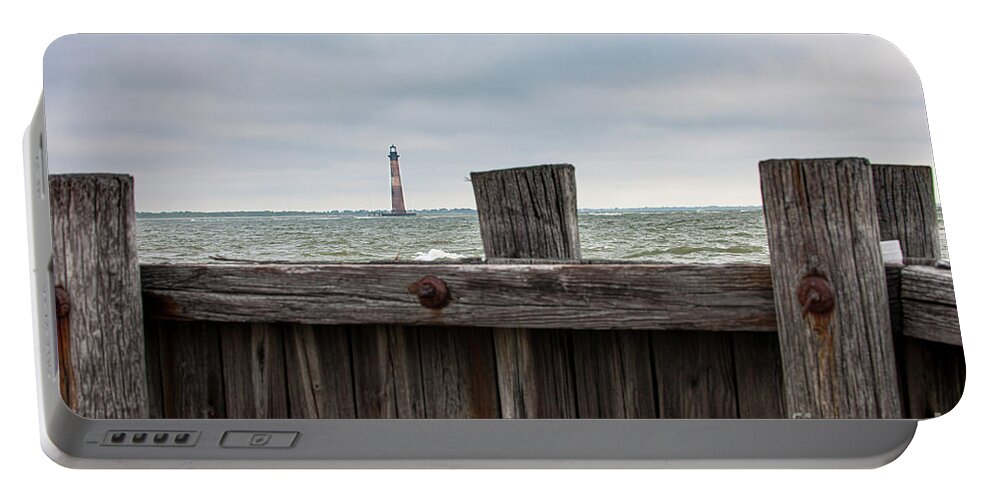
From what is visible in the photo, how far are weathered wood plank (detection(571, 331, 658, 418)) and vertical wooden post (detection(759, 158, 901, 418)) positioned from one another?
31 cm

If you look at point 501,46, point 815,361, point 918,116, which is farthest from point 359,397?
point 918,116

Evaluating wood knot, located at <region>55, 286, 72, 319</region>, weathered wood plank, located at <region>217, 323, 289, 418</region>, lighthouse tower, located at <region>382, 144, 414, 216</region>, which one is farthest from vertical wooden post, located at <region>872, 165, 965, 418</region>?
wood knot, located at <region>55, 286, 72, 319</region>

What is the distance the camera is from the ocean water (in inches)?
75.2

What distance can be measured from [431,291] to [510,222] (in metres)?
0.23

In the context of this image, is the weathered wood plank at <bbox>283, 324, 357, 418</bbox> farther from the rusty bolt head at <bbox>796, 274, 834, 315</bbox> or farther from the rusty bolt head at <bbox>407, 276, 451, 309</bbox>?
the rusty bolt head at <bbox>796, 274, 834, 315</bbox>

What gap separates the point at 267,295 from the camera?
2.00 m

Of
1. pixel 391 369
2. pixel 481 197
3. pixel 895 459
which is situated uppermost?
pixel 481 197

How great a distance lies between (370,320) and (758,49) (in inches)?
39.3

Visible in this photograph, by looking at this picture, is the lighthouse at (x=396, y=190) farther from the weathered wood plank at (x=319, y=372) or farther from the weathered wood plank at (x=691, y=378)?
the weathered wood plank at (x=691, y=378)

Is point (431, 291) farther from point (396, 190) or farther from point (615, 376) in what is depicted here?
point (615, 376)

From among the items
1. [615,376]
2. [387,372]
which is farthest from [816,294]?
[387,372]

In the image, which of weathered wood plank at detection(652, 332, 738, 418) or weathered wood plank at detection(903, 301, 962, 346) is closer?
weathered wood plank at detection(903, 301, 962, 346)

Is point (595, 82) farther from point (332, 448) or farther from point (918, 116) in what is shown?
point (332, 448)

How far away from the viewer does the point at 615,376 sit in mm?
2016
